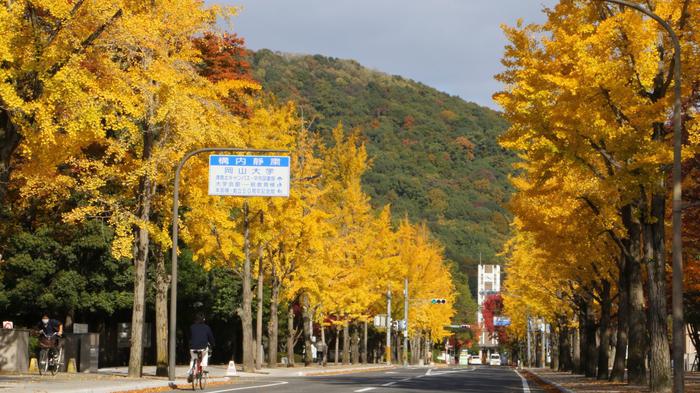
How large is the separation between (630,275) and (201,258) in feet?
59.4

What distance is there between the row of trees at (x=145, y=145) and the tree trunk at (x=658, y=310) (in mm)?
12147

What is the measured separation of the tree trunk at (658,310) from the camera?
23000 mm

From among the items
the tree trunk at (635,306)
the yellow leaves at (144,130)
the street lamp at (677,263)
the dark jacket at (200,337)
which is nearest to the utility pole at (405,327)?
the yellow leaves at (144,130)

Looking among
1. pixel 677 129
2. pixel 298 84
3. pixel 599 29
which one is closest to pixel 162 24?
pixel 599 29

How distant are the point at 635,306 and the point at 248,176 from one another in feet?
41.5

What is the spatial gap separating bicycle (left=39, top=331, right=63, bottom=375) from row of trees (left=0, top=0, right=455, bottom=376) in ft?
7.67

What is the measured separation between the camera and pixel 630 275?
2912 centimetres

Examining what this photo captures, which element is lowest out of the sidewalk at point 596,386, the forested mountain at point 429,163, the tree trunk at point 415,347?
the tree trunk at point 415,347

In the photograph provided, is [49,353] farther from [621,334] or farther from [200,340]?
[621,334]

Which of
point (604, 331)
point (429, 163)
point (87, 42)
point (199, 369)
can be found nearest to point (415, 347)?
point (604, 331)

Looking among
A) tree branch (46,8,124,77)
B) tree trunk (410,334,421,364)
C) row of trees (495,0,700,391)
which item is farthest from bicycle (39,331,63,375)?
tree trunk (410,334,421,364)

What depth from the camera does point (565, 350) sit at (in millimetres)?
72188

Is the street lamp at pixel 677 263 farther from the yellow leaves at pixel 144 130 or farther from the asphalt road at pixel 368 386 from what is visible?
the yellow leaves at pixel 144 130

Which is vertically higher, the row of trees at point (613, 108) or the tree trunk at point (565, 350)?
the row of trees at point (613, 108)
